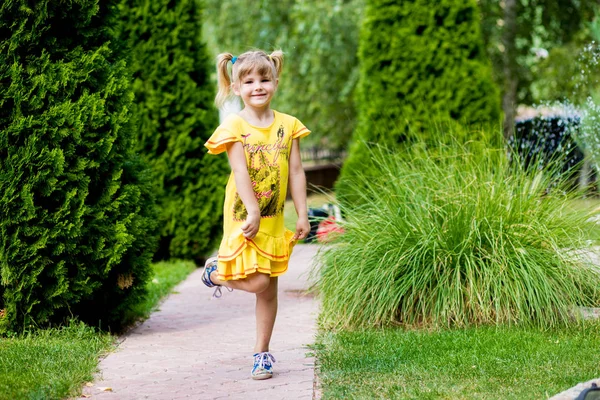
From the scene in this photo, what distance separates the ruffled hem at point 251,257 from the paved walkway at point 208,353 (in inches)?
23.5

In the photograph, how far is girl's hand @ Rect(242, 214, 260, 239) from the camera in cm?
429

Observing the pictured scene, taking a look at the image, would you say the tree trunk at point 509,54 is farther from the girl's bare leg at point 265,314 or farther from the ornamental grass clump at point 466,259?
the girl's bare leg at point 265,314

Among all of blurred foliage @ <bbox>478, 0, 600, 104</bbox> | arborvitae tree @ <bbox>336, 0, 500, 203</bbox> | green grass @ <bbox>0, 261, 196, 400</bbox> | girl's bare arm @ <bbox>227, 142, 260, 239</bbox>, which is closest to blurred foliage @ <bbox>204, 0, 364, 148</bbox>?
blurred foliage @ <bbox>478, 0, 600, 104</bbox>

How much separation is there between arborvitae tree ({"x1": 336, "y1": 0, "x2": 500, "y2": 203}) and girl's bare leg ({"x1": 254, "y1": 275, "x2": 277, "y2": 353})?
504 cm

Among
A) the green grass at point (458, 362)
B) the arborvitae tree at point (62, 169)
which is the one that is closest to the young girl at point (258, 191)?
the green grass at point (458, 362)

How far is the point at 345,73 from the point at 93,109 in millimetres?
16301

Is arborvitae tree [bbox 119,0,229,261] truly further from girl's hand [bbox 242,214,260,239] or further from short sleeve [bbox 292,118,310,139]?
girl's hand [bbox 242,214,260,239]

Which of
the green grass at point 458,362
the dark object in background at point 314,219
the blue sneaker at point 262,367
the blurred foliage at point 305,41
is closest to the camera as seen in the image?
the green grass at point 458,362

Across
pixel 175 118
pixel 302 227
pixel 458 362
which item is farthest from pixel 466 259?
pixel 175 118

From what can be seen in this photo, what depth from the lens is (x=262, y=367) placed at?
4504mm

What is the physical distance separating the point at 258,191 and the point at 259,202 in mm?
61

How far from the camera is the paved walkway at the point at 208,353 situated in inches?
169

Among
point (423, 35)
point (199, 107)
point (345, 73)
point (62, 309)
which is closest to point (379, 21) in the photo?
point (423, 35)

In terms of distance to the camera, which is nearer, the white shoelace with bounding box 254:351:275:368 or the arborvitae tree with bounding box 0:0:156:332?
the white shoelace with bounding box 254:351:275:368
